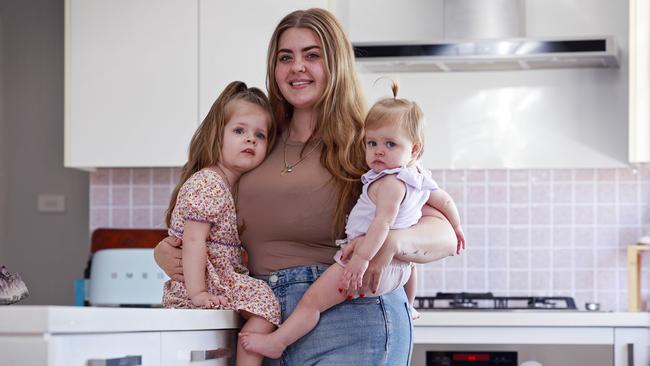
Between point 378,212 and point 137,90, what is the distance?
6.40 ft

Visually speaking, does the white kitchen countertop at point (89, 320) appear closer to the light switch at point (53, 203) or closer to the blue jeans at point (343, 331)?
the blue jeans at point (343, 331)

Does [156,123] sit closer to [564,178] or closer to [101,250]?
[101,250]

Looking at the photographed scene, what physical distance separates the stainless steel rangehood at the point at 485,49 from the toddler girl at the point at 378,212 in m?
1.46

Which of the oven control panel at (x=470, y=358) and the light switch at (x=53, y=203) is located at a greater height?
the light switch at (x=53, y=203)

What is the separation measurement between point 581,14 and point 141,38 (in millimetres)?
1521

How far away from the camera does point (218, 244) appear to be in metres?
2.08

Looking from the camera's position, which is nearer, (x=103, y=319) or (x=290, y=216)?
(x=103, y=319)

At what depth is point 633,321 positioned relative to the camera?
10.7 feet

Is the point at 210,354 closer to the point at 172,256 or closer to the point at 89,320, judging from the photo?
the point at 172,256

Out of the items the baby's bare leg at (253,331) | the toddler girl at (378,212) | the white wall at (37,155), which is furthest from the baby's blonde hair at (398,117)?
the white wall at (37,155)

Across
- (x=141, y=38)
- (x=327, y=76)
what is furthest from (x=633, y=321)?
(x=141, y=38)

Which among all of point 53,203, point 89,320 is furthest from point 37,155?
point 89,320

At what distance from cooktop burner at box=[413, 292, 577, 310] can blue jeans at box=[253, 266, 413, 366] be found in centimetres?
156

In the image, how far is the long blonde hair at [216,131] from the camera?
2.15 m
